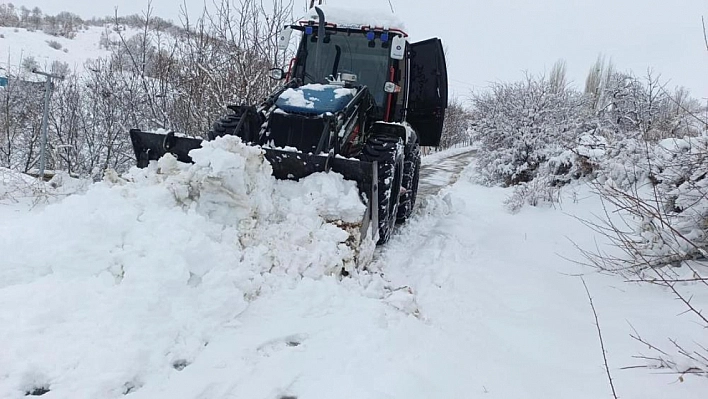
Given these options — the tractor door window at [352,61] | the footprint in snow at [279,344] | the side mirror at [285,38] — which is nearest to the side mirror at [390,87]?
the tractor door window at [352,61]

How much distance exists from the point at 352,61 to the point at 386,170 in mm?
2115

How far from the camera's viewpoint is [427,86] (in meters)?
6.83

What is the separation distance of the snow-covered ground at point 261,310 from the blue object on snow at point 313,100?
0.98 m

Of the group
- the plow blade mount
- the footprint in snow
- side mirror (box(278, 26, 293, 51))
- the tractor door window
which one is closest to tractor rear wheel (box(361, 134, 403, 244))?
A: the plow blade mount

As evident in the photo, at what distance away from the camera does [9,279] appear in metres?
2.51

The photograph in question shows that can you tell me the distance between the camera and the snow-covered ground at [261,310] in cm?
220

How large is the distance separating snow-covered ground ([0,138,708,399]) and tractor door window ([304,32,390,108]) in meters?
2.41

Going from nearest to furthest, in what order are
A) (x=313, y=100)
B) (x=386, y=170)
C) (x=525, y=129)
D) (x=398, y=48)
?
(x=386, y=170) → (x=313, y=100) → (x=398, y=48) → (x=525, y=129)

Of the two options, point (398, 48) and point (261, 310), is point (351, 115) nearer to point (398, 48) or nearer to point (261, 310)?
point (398, 48)

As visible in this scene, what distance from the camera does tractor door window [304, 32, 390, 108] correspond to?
233 inches

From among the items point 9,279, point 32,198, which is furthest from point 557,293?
point 32,198

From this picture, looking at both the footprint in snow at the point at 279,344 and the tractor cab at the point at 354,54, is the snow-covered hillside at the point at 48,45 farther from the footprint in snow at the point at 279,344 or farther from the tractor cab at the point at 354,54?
the footprint in snow at the point at 279,344

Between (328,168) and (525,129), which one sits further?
(525,129)

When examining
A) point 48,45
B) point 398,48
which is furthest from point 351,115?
point 48,45
